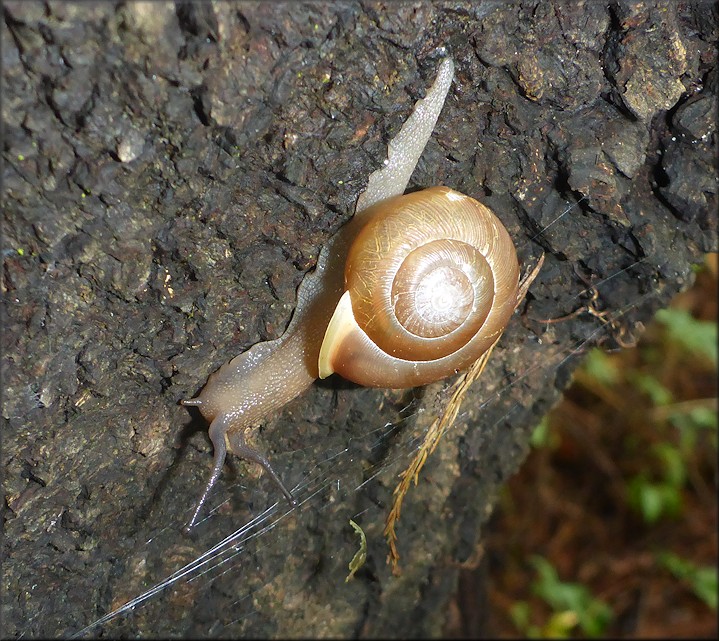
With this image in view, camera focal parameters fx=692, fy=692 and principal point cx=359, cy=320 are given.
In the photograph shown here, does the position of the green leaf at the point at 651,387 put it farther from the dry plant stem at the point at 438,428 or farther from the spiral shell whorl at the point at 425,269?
the spiral shell whorl at the point at 425,269

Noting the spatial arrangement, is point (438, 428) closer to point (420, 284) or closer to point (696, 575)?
point (420, 284)

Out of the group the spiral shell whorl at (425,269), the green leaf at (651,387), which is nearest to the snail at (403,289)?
the spiral shell whorl at (425,269)

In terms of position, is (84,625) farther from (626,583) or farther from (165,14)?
(626,583)

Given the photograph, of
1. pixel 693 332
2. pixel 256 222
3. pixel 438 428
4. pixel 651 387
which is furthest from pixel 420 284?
pixel 651 387

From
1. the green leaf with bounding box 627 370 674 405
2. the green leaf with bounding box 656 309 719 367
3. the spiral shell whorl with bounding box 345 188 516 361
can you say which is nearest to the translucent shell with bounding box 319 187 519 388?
the spiral shell whorl with bounding box 345 188 516 361

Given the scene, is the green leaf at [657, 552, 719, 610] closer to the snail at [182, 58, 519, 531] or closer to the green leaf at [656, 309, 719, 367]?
the green leaf at [656, 309, 719, 367]

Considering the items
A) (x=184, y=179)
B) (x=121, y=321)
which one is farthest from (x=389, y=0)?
(x=121, y=321)

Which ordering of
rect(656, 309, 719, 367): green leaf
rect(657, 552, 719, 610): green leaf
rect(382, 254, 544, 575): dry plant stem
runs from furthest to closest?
1. rect(656, 309, 719, 367): green leaf
2. rect(657, 552, 719, 610): green leaf
3. rect(382, 254, 544, 575): dry plant stem
